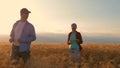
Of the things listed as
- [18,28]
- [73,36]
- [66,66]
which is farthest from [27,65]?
[73,36]

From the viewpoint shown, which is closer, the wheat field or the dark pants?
the dark pants

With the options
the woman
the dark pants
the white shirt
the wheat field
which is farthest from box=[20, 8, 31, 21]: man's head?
the woman

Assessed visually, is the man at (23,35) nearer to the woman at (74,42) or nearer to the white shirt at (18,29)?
the white shirt at (18,29)

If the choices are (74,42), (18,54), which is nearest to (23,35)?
(18,54)

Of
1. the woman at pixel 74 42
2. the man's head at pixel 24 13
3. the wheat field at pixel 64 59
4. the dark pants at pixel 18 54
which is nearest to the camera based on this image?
the man's head at pixel 24 13

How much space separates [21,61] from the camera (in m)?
10.6

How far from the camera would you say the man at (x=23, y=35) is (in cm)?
1059

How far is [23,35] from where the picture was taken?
10648 millimetres

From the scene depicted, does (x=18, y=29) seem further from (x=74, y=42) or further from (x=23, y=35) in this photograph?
(x=74, y=42)

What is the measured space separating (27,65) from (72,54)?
484 cm

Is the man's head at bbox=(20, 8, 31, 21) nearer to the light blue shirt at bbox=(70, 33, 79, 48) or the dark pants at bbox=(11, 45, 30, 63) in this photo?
the dark pants at bbox=(11, 45, 30, 63)

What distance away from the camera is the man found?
10586 millimetres

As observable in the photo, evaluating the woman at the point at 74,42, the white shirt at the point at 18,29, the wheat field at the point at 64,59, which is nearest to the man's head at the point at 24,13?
the white shirt at the point at 18,29

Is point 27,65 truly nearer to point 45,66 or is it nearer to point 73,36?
point 45,66
